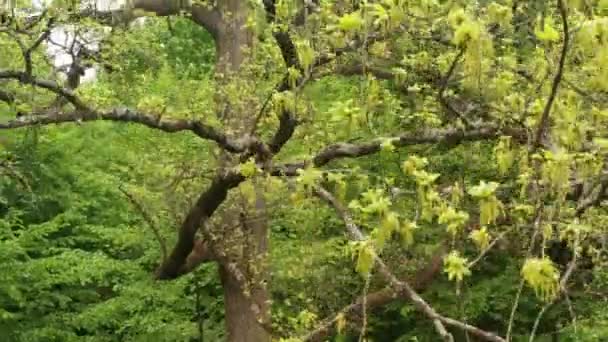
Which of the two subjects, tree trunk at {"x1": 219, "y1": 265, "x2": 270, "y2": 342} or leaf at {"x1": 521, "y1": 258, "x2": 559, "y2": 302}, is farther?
tree trunk at {"x1": 219, "y1": 265, "x2": 270, "y2": 342}

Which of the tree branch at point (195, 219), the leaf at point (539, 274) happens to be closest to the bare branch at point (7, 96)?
the tree branch at point (195, 219)

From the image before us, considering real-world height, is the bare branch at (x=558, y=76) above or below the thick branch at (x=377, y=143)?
above

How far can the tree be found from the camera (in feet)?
15.8

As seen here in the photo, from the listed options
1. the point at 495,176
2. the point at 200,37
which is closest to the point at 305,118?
the point at 495,176

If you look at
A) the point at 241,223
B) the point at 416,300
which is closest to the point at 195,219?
the point at 241,223

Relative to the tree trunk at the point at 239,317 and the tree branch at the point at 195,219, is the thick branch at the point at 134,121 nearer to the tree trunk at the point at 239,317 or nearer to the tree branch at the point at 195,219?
the tree branch at the point at 195,219

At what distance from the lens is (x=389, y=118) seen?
34.4 ft

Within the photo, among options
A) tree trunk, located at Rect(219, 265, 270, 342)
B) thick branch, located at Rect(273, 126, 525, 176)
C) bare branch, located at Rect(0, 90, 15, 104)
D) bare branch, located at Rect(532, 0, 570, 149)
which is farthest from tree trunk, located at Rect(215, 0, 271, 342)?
bare branch, located at Rect(532, 0, 570, 149)

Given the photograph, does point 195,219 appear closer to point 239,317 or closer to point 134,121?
point 239,317

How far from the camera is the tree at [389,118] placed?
4805mm

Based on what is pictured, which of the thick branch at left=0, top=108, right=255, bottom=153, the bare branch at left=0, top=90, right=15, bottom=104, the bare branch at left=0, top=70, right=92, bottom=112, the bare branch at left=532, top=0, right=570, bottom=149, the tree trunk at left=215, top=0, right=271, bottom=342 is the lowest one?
the tree trunk at left=215, top=0, right=271, bottom=342

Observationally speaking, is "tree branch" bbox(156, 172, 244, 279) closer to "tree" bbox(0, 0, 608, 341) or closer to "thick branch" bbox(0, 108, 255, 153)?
"tree" bbox(0, 0, 608, 341)

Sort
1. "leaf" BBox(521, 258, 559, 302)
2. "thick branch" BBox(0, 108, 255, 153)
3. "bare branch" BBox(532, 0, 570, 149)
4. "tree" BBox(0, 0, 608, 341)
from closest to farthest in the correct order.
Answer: "leaf" BBox(521, 258, 559, 302) → "bare branch" BBox(532, 0, 570, 149) → "tree" BBox(0, 0, 608, 341) → "thick branch" BBox(0, 108, 255, 153)

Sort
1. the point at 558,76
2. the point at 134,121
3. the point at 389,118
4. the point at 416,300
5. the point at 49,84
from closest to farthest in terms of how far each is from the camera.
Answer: the point at 558,76 < the point at 416,300 < the point at 134,121 < the point at 49,84 < the point at 389,118
